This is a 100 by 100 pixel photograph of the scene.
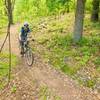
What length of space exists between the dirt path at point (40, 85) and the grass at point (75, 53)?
0.61 meters

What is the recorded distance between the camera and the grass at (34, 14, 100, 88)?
548 inches

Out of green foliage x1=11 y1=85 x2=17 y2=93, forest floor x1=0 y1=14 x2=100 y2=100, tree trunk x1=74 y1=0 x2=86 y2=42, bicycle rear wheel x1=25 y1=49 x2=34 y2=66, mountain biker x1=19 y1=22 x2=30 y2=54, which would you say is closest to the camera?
forest floor x1=0 y1=14 x2=100 y2=100

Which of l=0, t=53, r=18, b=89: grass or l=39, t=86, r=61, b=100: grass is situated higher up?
l=0, t=53, r=18, b=89: grass

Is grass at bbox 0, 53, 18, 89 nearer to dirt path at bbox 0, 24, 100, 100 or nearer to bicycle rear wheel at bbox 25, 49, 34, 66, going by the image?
dirt path at bbox 0, 24, 100, 100

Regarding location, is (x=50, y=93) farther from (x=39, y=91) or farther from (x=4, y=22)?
(x=4, y=22)

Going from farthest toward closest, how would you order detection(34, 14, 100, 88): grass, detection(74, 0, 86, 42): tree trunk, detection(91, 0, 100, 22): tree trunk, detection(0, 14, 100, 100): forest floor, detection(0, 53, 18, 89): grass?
detection(91, 0, 100, 22): tree trunk → detection(74, 0, 86, 42): tree trunk → detection(34, 14, 100, 88): grass → detection(0, 53, 18, 89): grass → detection(0, 14, 100, 100): forest floor

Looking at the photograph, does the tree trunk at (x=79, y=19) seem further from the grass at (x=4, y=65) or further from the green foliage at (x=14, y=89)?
the green foliage at (x=14, y=89)

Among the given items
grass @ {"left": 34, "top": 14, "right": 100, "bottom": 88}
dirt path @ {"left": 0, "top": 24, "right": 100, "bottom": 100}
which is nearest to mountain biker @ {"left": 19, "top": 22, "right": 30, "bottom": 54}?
dirt path @ {"left": 0, "top": 24, "right": 100, "bottom": 100}

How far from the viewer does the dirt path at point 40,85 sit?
39.2 feet

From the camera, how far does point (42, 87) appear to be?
492 inches

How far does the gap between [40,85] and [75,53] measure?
4160 mm

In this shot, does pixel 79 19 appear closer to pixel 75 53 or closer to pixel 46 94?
pixel 75 53

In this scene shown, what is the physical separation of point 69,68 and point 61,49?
→ 2.66m

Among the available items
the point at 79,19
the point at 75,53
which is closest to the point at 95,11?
the point at 79,19
